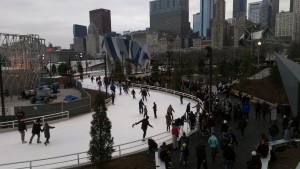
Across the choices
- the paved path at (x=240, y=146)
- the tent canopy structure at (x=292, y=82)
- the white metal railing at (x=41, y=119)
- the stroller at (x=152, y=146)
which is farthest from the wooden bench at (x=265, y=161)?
the white metal railing at (x=41, y=119)

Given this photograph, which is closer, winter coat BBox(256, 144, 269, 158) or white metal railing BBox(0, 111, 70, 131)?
winter coat BBox(256, 144, 269, 158)

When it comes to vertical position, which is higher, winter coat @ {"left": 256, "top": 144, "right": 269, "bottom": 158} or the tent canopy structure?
the tent canopy structure

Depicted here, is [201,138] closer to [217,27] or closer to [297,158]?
[297,158]

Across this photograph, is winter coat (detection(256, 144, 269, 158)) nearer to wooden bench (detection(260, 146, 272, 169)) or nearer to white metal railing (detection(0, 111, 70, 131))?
wooden bench (detection(260, 146, 272, 169))

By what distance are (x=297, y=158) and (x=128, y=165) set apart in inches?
233

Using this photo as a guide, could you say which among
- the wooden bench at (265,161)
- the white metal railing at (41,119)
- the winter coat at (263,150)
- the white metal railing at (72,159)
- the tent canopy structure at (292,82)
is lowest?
the white metal railing at (72,159)

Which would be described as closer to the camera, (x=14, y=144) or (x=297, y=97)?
(x=14, y=144)

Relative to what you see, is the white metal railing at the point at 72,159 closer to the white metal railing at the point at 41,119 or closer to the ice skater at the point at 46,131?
the ice skater at the point at 46,131

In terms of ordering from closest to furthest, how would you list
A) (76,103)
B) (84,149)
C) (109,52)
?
(84,149) → (76,103) → (109,52)

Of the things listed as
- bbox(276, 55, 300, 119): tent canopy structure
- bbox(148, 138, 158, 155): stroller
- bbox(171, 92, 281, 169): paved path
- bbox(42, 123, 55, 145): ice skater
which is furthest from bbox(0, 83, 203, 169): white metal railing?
bbox(276, 55, 300, 119): tent canopy structure

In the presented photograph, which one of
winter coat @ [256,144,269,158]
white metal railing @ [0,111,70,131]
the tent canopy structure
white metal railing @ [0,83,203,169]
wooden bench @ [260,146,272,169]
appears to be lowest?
white metal railing @ [0,83,203,169]

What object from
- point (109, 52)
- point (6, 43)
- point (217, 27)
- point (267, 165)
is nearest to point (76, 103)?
point (267, 165)

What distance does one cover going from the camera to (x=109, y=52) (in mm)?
78562

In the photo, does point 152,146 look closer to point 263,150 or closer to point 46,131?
point 263,150
